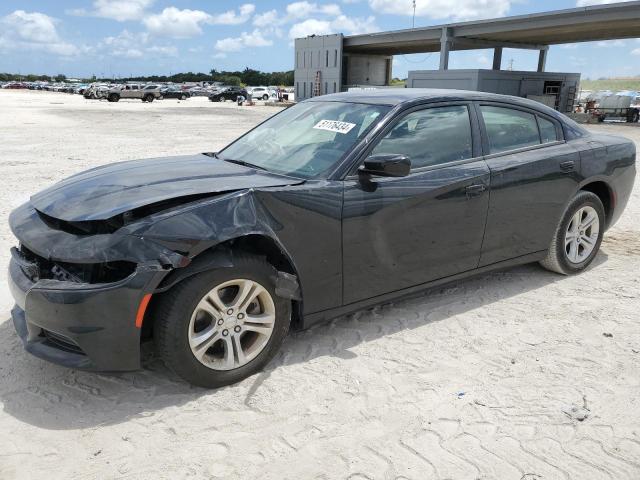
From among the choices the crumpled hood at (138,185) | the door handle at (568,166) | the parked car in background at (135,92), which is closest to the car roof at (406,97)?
the door handle at (568,166)

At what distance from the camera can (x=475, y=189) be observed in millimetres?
3953

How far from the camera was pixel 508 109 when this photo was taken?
441cm

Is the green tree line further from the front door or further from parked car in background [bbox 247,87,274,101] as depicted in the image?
the front door

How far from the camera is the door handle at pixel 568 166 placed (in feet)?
14.9

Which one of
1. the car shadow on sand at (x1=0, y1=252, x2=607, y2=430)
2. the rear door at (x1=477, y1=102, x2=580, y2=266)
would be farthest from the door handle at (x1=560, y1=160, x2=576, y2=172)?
the car shadow on sand at (x1=0, y1=252, x2=607, y2=430)

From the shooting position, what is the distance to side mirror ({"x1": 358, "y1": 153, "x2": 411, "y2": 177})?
3.30m

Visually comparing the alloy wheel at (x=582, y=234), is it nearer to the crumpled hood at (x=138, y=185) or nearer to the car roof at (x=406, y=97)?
the car roof at (x=406, y=97)

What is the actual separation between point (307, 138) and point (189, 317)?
1645 millimetres

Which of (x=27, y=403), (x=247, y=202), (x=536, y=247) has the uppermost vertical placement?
(x=247, y=202)

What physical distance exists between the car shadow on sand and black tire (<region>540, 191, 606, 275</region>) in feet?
3.92

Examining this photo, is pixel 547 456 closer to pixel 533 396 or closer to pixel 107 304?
pixel 533 396

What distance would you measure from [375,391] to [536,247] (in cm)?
224

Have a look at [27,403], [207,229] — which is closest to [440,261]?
[207,229]

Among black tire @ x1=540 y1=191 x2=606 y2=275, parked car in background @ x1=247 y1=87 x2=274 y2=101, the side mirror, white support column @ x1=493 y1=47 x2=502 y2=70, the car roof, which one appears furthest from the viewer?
parked car in background @ x1=247 y1=87 x2=274 y2=101
